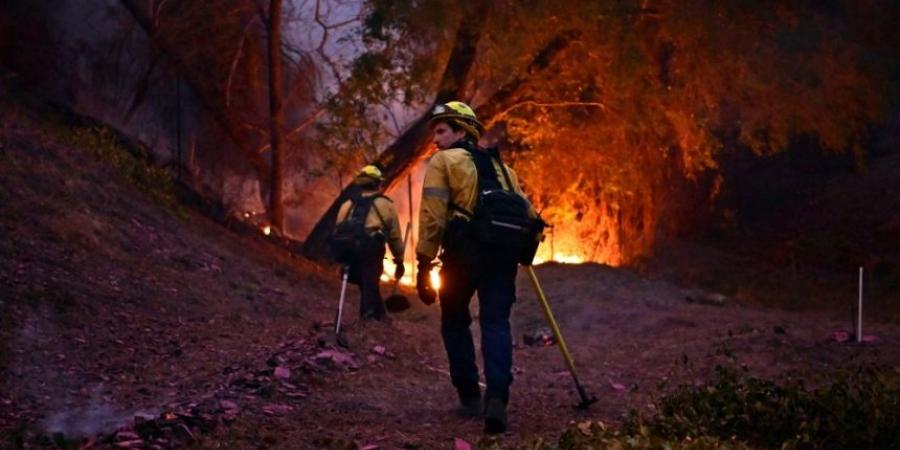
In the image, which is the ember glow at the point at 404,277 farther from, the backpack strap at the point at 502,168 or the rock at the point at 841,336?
the backpack strap at the point at 502,168

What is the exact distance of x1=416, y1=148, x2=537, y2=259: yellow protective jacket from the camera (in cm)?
675

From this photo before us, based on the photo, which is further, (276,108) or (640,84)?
(276,108)

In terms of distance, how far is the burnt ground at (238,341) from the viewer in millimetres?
6965

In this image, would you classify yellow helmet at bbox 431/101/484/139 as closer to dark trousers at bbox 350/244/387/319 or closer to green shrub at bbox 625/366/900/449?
green shrub at bbox 625/366/900/449

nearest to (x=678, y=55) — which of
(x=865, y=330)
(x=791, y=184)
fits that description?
A: (x=865, y=330)

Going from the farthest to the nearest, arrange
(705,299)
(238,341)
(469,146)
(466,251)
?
(705,299), (238,341), (469,146), (466,251)

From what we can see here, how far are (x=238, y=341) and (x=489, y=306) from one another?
Result: 393cm

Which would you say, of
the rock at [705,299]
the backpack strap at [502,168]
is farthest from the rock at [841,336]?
the rock at [705,299]

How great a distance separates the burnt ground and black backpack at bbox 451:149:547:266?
105 centimetres

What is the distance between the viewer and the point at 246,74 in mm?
19781

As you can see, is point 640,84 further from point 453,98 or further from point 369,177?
point 369,177

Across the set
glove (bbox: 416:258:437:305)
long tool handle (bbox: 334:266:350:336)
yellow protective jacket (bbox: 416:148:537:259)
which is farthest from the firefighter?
yellow protective jacket (bbox: 416:148:537:259)

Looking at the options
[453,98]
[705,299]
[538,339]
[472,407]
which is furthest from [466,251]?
[453,98]

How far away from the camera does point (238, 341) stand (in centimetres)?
1021
